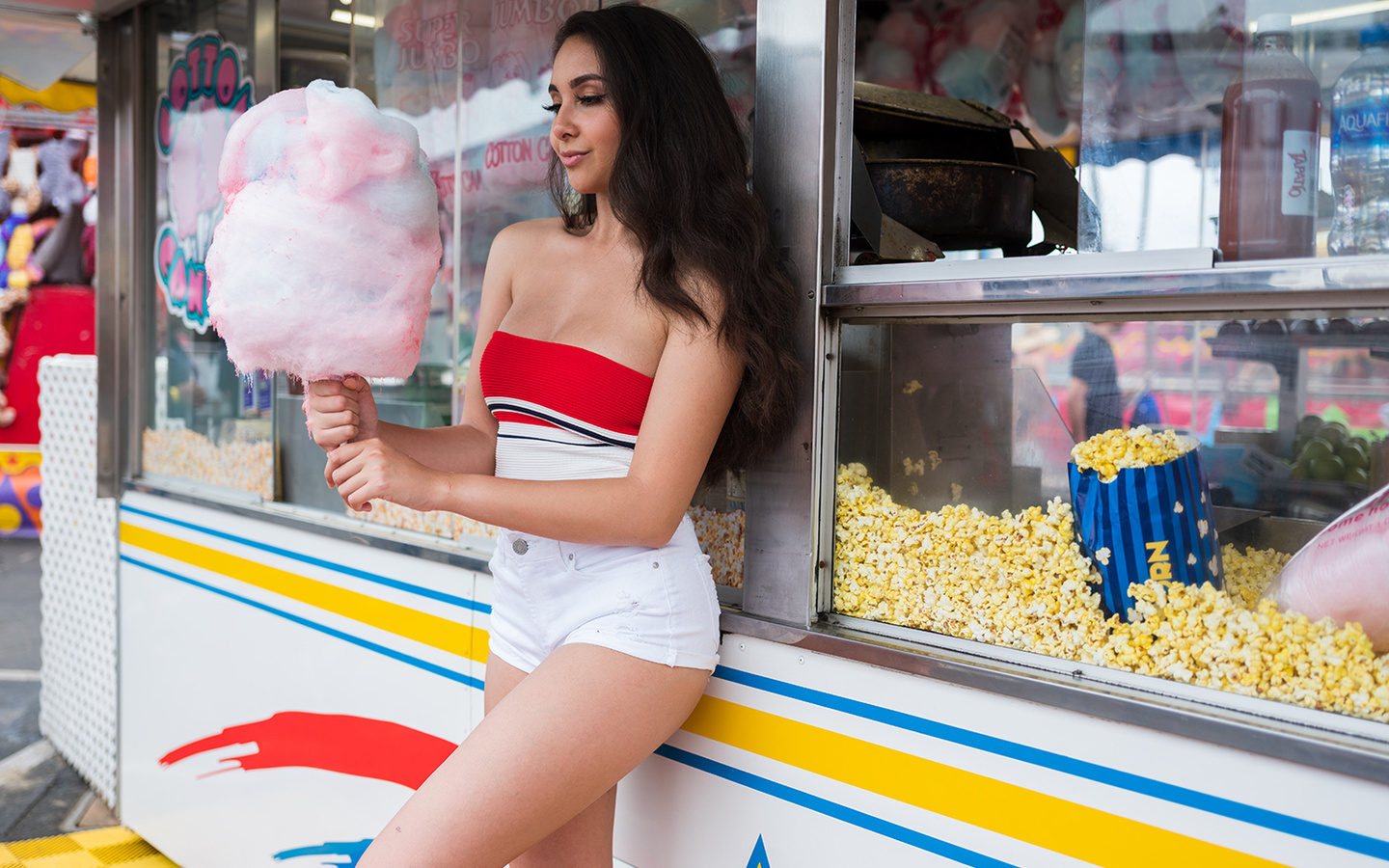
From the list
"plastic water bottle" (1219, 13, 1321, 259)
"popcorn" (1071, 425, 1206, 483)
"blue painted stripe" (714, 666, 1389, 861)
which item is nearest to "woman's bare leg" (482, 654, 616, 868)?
"blue painted stripe" (714, 666, 1389, 861)

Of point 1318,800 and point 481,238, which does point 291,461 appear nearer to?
point 481,238

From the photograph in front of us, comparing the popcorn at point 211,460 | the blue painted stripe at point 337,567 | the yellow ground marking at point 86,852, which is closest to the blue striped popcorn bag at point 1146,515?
the blue painted stripe at point 337,567

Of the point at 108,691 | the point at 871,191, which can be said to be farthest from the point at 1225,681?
the point at 108,691

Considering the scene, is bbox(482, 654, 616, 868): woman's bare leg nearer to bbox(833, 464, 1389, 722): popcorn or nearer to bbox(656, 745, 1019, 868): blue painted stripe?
bbox(656, 745, 1019, 868): blue painted stripe

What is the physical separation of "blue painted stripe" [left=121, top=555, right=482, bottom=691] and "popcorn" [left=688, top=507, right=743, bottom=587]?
0.62 meters

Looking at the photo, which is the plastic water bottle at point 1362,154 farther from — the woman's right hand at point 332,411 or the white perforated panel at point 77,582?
the white perforated panel at point 77,582

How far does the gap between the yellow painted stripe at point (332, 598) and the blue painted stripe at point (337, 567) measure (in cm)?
4

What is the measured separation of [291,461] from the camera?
280 centimetres

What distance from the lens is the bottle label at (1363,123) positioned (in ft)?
4.15

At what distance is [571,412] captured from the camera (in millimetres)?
1474

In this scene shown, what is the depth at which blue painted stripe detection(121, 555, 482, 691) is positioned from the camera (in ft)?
7.07

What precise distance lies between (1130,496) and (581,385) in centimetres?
76

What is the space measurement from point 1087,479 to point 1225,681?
1.00 ft

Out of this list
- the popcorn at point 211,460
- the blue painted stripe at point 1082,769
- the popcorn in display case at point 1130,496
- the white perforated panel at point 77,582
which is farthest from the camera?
the white perforated panel at point 77,582
